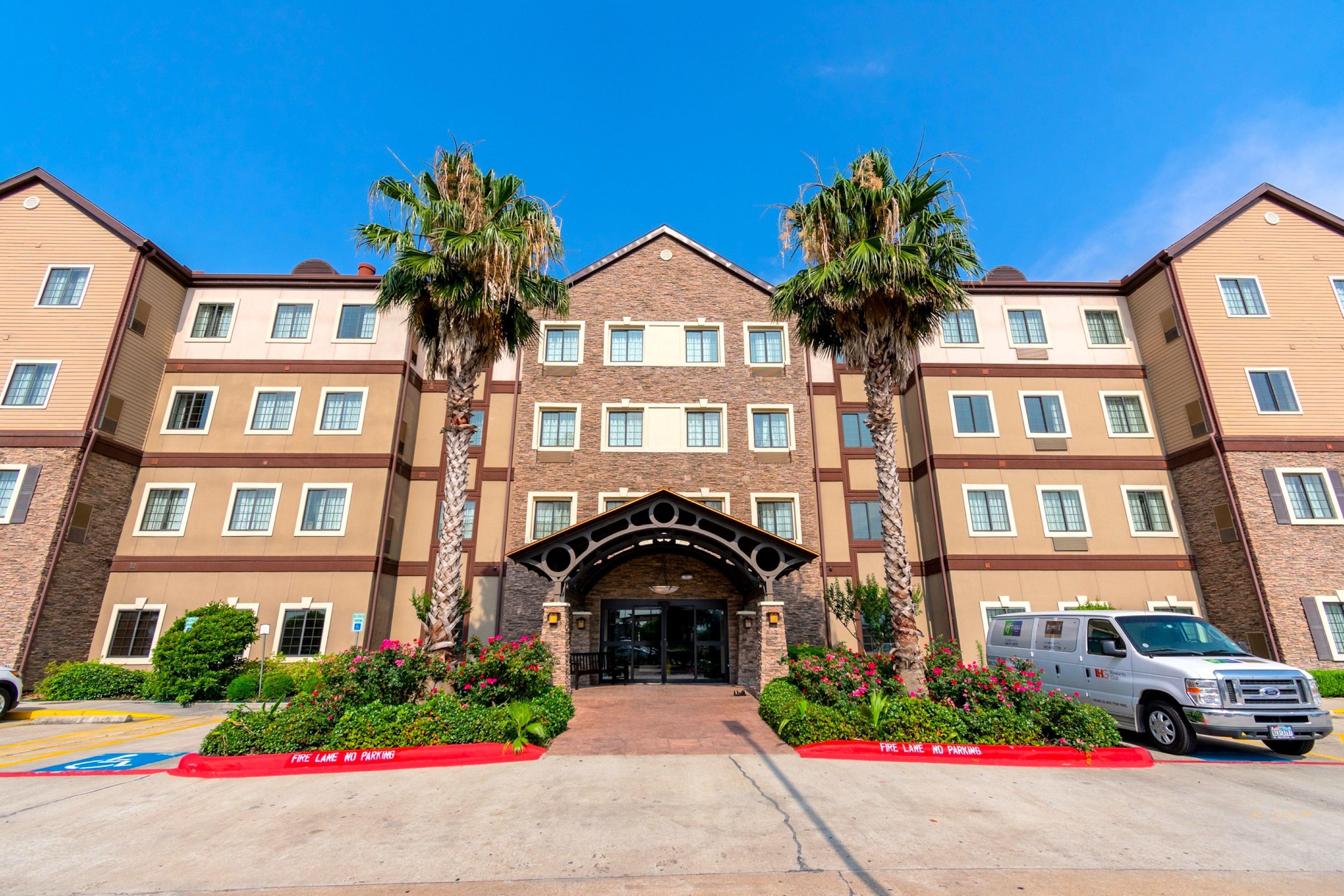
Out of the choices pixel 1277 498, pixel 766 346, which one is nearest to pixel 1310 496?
pixel 1277 498

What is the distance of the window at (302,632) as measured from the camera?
1925cm

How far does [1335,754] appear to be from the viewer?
1029 centimetres

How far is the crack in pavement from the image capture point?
550 centimetres

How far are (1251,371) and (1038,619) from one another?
14523 mm

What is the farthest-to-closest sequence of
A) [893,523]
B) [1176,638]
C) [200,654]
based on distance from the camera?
[200,654] → [893,523] → [1176,638]

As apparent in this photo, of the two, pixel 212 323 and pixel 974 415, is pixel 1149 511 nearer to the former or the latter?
pixel 974 415

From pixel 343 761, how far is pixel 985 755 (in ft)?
33.0

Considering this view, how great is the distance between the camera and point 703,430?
22719 millimetres

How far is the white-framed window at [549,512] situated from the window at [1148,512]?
19261 millimetres

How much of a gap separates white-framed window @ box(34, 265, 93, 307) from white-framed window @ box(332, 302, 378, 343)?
774 cm

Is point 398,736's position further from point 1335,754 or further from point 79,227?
point 79,227

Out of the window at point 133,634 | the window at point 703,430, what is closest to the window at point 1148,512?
the window at point 703,430

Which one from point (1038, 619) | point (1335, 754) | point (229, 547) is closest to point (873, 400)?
point (1038, 619)

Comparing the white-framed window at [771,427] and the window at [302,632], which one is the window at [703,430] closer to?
the white-framed window at [771,427]
